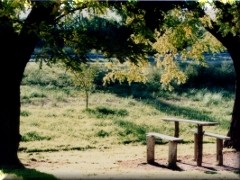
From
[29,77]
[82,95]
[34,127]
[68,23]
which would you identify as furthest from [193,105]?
[68,23]

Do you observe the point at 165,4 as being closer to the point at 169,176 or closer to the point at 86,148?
the point at 169,176

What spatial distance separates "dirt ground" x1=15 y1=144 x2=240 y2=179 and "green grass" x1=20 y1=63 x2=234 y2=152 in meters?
2.11

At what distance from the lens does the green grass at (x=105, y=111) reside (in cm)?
1984

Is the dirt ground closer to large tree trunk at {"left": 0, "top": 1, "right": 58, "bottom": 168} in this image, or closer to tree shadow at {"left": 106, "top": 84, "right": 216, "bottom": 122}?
large tree trunk at {"left": 0, "top": 1, "right": 58, "bottom": 168}

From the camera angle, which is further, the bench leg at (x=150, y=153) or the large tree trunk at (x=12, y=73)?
the bench leg at (x=150, y=153)

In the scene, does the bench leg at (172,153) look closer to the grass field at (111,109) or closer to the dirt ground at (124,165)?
the dirt ground at (124,165)

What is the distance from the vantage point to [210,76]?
37906 mm

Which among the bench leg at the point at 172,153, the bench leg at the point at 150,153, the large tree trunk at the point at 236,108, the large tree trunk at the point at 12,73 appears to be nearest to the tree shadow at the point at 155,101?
the large tree trunk at the point at 236,108

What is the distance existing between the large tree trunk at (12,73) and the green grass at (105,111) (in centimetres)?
495

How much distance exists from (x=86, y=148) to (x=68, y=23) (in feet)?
23.4

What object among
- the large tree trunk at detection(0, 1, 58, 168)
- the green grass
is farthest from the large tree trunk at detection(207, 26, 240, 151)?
the large tree trunk at detection(0, 1, 58, 168)

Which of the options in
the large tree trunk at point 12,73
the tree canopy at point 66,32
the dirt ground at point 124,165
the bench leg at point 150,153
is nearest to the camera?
the tree canopy at point 66,32

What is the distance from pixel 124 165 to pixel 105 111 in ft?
45.9

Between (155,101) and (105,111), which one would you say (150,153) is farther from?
(155,101)
